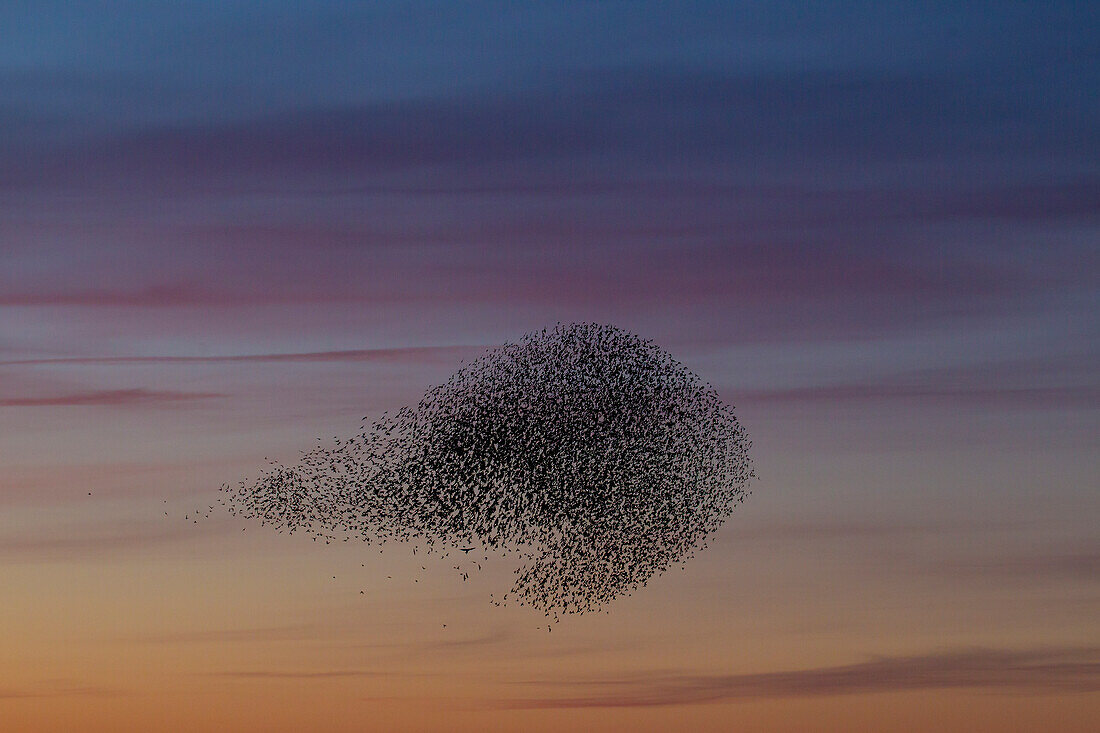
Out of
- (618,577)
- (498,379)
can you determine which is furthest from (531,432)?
(618,577)

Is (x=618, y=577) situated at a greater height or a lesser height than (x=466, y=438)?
lesser

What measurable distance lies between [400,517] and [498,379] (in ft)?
19.5

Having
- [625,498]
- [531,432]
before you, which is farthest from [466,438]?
[625,498]

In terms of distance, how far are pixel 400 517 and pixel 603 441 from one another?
299 inches

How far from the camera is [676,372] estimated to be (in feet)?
192

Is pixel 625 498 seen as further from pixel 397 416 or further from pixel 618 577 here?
pixel 397 416

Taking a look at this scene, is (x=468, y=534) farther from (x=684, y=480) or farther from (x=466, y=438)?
(x=684, y=480)

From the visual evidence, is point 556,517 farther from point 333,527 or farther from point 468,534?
point 333,527

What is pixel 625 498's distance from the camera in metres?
57.9

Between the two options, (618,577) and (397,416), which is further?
(397,416)

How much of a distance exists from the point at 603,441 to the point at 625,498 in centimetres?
212

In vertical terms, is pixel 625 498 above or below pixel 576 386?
below

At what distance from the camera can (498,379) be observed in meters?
59.0

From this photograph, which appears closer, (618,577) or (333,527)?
(618,577)
